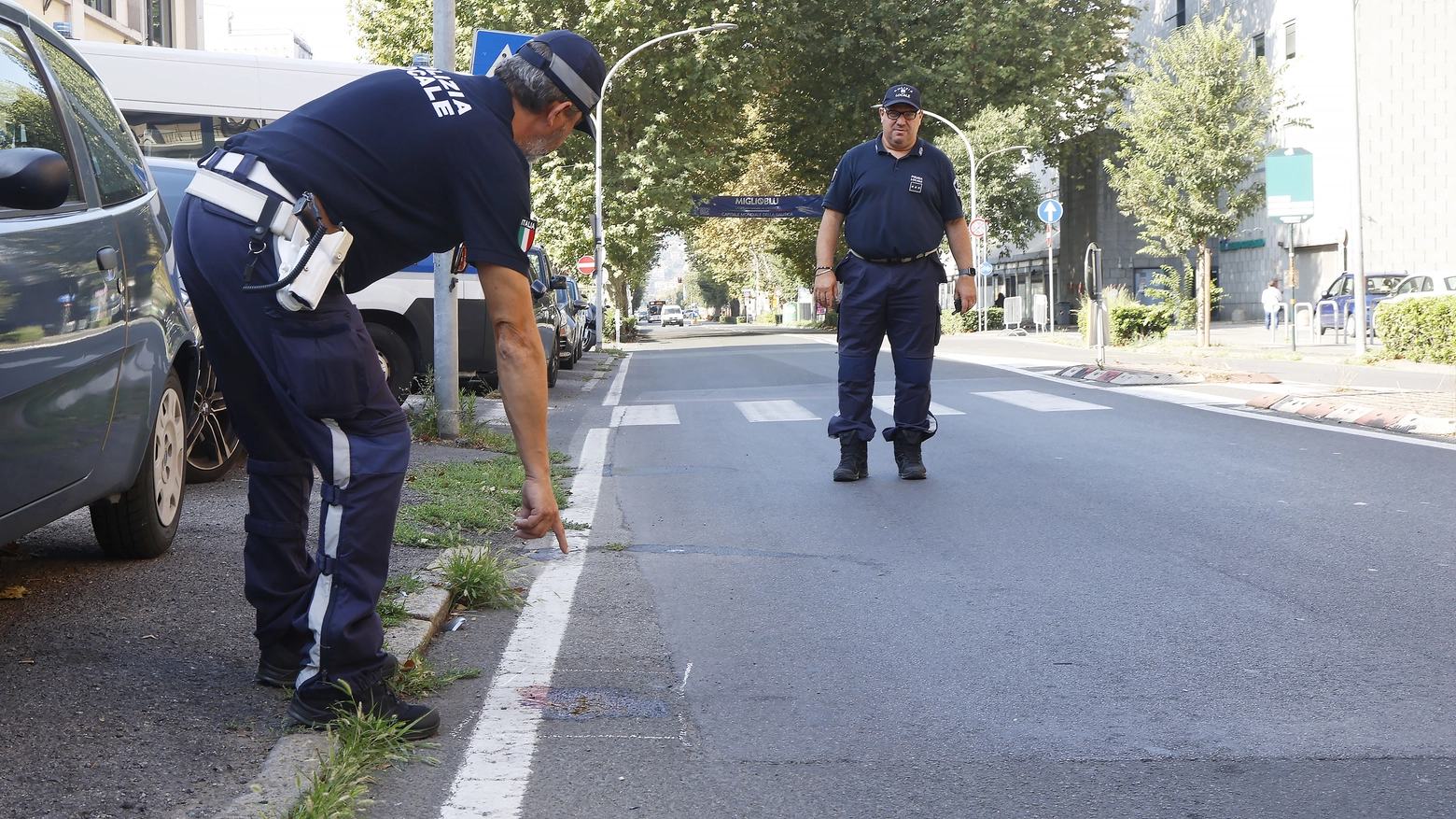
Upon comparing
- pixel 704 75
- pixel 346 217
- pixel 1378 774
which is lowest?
pixel 1378 774

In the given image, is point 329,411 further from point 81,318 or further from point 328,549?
point 81,318

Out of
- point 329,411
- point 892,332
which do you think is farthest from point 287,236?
point 892,332

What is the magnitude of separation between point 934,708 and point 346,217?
1.85m

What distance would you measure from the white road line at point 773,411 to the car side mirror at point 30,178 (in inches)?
341

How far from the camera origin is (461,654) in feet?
13.2

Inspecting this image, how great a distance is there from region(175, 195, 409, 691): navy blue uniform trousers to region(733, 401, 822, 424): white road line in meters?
8.57

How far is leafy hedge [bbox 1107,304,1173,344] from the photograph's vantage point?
25.5 metres

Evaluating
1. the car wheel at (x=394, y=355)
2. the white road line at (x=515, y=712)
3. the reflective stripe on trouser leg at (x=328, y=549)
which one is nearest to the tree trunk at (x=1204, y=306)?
the car wheel at (x=394, y=355)

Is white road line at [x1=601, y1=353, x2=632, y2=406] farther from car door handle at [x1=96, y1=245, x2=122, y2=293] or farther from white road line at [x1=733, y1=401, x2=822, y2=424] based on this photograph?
car door handle at [x1=96, y1=245, x2=122, y2=293]

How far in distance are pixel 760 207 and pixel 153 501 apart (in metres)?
42.6

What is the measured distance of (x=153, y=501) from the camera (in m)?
4.93

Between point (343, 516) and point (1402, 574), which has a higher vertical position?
point (343, 516)

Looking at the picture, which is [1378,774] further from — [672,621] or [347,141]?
[347,141]

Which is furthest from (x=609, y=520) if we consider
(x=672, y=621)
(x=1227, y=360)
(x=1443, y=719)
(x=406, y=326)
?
(x=1227, y=360)
